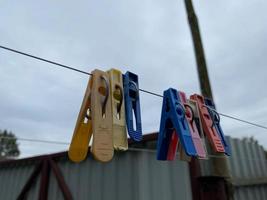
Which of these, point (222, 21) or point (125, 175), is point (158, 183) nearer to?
point (125, 175)

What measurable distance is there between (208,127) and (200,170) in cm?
141

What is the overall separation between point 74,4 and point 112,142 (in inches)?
81.4

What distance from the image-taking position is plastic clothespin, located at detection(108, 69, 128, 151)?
3.73ft

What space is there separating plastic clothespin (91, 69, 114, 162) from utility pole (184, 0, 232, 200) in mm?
1167

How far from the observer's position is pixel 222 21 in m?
3.27

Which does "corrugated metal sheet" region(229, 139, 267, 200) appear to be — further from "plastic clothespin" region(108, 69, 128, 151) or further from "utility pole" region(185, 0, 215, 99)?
"plastic clothespin" region(108, 69, 128, 151)

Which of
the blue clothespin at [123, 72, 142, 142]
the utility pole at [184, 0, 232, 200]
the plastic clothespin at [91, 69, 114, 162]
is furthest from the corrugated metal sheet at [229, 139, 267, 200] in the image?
the plastic clothespin at [91, 69, 114, 162]

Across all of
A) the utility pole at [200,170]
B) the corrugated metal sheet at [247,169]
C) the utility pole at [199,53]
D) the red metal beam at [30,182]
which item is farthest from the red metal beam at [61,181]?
the utility pole at [199,53]

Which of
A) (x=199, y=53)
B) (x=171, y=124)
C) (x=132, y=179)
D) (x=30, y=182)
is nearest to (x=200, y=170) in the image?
(x=132, y=179)

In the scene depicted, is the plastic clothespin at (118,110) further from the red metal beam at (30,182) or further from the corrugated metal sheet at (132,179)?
the red metal beam at (30,182)

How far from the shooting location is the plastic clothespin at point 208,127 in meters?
1.49

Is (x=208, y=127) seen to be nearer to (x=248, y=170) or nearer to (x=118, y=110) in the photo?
(x=118, y=110)

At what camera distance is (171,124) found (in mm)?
1347

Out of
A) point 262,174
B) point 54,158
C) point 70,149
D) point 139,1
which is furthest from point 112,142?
point 262,174
